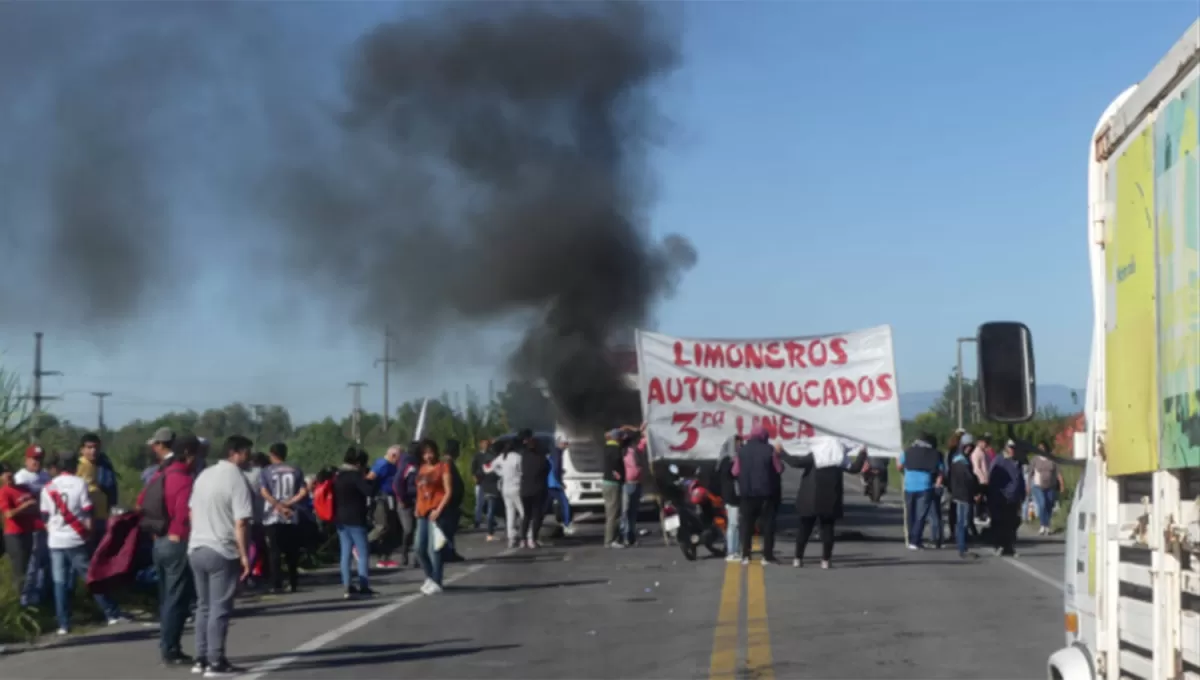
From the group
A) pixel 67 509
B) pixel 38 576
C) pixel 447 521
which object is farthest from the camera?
pixel 447 521

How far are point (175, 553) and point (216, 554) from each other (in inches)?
28.1

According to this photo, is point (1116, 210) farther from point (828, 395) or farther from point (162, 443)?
point (828, 395)

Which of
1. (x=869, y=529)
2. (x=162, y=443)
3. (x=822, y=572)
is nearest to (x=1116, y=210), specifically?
(x=162, y=443)

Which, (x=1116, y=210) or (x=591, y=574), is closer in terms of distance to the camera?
(x=1116, y=210)

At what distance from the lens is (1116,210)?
5.08m

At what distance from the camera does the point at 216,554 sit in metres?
10.2

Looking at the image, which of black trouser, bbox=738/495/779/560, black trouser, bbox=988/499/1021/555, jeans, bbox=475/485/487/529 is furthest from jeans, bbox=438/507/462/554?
jeans, bbox=475/485/487/529

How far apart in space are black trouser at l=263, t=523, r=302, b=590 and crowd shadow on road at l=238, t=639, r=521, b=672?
475 centimetres

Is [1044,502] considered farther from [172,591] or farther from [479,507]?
[172,591]

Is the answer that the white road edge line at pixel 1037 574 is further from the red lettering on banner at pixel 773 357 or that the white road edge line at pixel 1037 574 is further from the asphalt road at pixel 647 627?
the red lettering on banner at pixel 773 357

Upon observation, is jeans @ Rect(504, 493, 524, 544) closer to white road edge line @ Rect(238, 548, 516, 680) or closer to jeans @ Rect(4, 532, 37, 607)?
white road edge line @ Rect(238, 548, 516, 680)

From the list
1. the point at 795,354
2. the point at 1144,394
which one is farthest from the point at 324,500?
the point at 1144,394

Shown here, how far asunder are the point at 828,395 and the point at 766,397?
0.83 metres

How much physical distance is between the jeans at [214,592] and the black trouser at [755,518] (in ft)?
28.5
